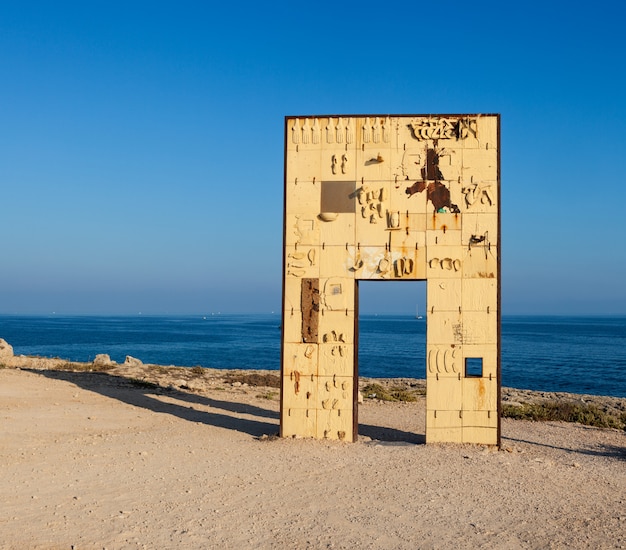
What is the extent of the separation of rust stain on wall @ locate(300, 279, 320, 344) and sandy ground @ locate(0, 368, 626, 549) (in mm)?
2446

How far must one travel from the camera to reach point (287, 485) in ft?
33.9

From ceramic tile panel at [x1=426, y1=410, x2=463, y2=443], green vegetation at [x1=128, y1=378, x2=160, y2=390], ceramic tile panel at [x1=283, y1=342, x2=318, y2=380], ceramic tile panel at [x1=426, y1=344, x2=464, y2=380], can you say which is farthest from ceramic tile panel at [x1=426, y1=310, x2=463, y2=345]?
green vegetation at [x1=128, y1=378, x2=160, y2=390]

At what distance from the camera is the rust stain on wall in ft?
45.7

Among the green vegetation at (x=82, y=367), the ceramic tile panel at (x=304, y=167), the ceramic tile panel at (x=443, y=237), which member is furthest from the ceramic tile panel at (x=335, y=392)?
the green vegetation at (x=82, y=367)

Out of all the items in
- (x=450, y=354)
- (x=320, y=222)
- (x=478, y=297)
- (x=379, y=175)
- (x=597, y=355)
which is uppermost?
(x=379, y=175)

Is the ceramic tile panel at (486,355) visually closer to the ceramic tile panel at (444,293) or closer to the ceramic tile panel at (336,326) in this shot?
the ceramic tile panel at (444,293)

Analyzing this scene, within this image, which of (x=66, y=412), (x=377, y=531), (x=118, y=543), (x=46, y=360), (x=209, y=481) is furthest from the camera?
(x=46, y=360)

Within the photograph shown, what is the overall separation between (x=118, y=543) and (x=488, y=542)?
4.50m

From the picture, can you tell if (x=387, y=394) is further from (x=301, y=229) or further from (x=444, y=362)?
(x=301, y=229)

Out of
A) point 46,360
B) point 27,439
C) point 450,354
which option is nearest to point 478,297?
point 450,354

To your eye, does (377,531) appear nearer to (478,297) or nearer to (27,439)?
(478,297)


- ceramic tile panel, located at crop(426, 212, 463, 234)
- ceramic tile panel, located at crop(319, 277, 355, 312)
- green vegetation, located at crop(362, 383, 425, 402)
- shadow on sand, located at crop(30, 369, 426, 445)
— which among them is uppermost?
ceramic tile panel, located at crop(426, 212, 463, 234)

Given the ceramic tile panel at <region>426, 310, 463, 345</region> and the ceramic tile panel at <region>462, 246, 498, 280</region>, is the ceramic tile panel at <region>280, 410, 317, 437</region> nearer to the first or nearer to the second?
the ceramic tile panel at <region>426, 310, 463, 345</region>

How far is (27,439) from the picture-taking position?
44.5ft
